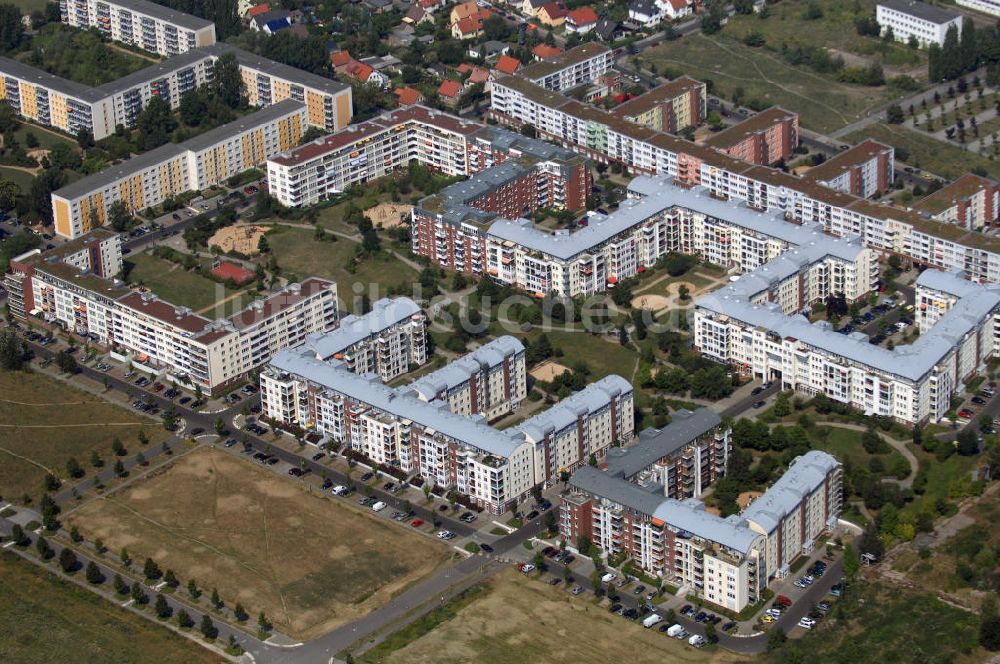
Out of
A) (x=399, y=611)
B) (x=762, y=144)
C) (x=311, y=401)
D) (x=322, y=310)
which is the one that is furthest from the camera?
(x=762, y=144)

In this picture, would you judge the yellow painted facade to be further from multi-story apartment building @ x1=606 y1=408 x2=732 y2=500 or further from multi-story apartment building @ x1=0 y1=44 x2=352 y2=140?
multi-story apartment building @ x1=606 y1=408 x2=732 y2=500

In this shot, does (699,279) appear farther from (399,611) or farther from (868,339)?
(399,611)

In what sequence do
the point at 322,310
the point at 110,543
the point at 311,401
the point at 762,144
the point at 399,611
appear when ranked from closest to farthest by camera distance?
the point at 399,611
the point at 110,543
the point at 311,401
the point at 322,310
the point at 762,144

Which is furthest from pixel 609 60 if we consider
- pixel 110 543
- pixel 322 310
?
pixel 110 543

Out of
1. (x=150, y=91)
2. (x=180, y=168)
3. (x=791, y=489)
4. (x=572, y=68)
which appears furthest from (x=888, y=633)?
(x=150, y=91)

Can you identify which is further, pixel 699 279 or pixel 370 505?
pixel 699 279

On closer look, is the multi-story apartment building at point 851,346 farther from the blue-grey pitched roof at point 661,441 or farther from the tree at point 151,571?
the tree at point 151,571
